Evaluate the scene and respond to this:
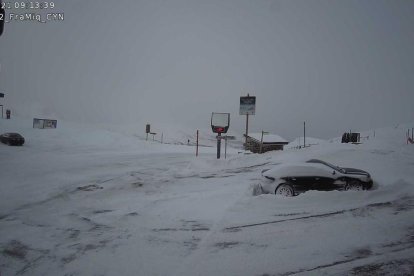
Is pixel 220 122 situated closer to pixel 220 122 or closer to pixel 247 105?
pixel 220 122

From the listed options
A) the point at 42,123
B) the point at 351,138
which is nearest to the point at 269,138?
the point at 351,138

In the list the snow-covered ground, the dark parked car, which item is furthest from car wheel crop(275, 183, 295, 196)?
the dark parked car

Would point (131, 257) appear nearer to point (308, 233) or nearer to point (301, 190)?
point (308, 233)

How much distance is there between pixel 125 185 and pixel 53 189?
2.84 metres

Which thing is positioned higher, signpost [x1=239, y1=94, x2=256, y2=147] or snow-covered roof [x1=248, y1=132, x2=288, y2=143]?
signpost [x1=239, y1=94, x2=256, y2=147]

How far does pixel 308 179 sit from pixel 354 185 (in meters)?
1.78

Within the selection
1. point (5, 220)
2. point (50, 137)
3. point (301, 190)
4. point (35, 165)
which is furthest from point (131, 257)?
point (50, 137)

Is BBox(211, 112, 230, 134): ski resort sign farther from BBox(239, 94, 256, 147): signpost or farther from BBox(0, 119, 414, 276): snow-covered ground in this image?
BBox(0, 119, 414, 276): snow-covered ground

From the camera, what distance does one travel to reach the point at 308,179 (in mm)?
9414

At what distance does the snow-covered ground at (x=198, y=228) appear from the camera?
5117 mm

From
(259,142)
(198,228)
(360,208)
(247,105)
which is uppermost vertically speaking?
(247,105)

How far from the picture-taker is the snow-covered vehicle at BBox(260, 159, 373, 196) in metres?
9.38

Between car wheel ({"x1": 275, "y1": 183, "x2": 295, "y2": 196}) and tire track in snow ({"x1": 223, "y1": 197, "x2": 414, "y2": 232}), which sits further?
car wheel ({"x1": 275, "y1": 183, "x2": 295, "y2": 196})

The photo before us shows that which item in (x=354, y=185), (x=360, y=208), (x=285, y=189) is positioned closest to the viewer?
(x=360, y=208)
